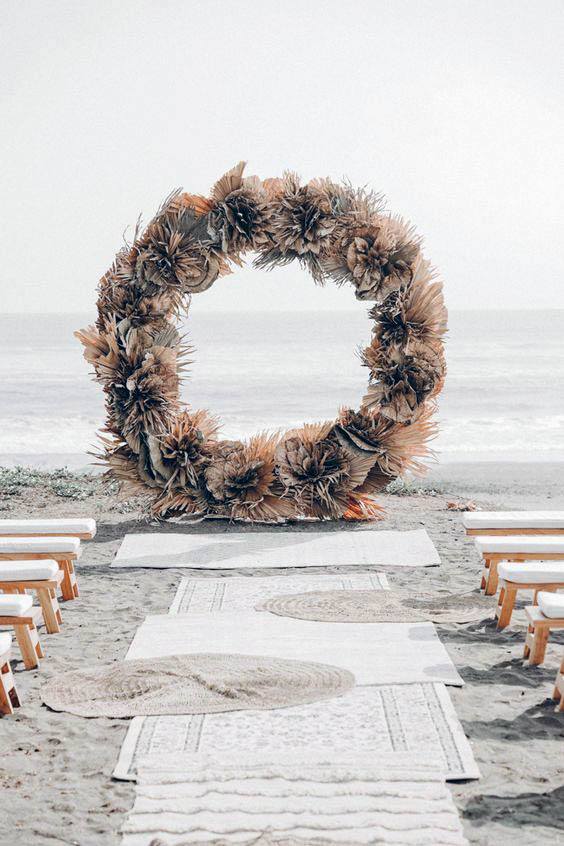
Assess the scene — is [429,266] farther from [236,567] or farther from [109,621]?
[109,621]

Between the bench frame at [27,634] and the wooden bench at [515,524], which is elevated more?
the wooden bench at [515,524]

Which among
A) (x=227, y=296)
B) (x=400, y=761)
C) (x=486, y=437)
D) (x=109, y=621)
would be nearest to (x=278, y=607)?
(x=109, y=621)

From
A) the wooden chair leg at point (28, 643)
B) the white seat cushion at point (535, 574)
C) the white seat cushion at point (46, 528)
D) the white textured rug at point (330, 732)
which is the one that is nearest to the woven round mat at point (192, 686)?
the white textured rug at point (330, 732)

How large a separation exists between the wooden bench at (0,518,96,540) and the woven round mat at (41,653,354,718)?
155 cm

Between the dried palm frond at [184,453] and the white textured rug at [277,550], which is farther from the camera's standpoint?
the dried palm frond at [184,453]

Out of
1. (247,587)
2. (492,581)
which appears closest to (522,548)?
(492,581)

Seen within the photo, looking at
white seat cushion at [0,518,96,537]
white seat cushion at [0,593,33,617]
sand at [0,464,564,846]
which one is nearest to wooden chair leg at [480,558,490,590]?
sand at [0,464,564,846]

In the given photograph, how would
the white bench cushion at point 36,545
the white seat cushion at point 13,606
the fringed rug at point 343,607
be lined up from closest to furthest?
the white seat cushion at point 13,606, the fringed rug at point 343,607, the white bench cushion at point 36,545

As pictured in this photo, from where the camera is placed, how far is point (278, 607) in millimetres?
5707

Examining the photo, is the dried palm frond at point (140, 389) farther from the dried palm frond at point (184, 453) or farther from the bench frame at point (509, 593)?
the bench frame at point (509, 593)

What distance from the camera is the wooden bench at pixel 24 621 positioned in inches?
179

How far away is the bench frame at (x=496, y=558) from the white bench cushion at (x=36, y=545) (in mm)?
2384

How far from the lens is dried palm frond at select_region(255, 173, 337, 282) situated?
7789 millimetres

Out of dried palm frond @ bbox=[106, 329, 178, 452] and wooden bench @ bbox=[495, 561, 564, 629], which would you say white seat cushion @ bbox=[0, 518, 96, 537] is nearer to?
dried palm frond @ bbox=[106, 329, 178, 452]
